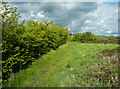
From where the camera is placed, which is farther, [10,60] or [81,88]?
[10,60]

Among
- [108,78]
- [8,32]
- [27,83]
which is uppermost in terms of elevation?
[8,32]

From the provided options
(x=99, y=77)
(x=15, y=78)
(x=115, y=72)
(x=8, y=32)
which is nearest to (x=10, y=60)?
(x=15, y=78)

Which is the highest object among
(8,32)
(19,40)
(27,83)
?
(8,32)

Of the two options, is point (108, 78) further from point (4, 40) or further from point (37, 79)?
point (4, 40)

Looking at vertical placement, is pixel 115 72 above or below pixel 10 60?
below

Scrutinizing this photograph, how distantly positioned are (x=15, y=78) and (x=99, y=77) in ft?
17.5

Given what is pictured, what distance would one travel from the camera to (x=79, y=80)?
5941 millimetres

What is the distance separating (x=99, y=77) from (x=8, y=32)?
6.20m

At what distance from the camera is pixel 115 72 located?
593cm

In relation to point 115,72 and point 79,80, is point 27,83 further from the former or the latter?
point 115,72

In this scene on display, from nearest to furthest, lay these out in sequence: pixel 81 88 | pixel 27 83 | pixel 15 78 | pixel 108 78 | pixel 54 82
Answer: pixel 81 88
pixel 108 78
pixel 54 82
pixel 27 83
pixel 15 78

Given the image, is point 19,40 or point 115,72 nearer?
point 115,72

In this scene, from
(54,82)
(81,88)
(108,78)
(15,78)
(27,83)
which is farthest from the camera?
(15,78)

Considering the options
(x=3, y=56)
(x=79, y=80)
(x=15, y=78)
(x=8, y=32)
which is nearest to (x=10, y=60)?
(x=3, y=56)
